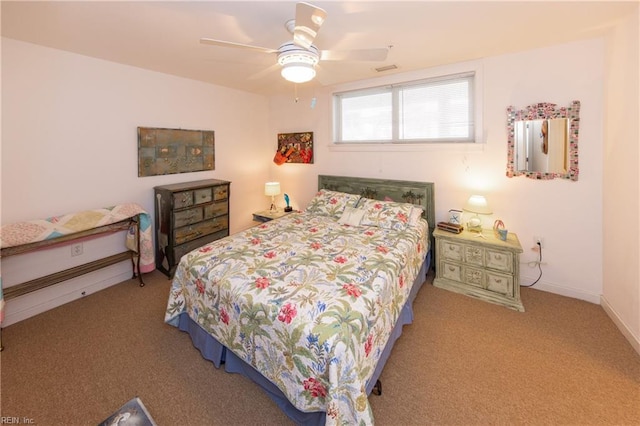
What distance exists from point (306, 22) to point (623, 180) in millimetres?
2761

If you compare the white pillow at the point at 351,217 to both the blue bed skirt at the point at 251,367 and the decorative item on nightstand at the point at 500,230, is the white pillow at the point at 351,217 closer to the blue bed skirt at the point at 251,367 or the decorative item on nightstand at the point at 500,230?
the blue bed skirt at the point at 251,367

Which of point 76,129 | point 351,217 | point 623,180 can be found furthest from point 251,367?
point 623,180

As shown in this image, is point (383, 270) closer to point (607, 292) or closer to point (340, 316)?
point (340, 316)

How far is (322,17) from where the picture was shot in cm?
152

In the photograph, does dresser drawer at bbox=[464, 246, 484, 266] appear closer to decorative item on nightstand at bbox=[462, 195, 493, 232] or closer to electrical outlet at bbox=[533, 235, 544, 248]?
decorative item on nightstand at bbox=[462, 195, 493, 232]

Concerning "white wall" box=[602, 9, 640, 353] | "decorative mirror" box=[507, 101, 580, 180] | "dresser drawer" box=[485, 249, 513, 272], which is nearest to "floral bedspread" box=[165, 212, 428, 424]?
"dresser drawer" box=[485, 249, 513, 272]

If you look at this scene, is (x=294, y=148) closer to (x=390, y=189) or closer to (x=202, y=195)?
(x=202, y=195)

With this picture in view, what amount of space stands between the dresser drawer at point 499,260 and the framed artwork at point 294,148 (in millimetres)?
2801

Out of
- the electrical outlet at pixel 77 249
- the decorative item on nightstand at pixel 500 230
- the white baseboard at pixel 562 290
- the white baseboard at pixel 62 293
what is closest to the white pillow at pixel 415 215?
the decorative item on nightstand at pixel 500 230

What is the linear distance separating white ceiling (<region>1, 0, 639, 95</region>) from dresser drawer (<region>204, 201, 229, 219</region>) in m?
1.74

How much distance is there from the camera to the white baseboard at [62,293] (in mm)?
2596

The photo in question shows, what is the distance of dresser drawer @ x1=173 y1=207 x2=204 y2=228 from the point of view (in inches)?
133

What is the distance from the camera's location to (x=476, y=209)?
9.94 feet

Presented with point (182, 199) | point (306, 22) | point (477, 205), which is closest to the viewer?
point (306, 22)
